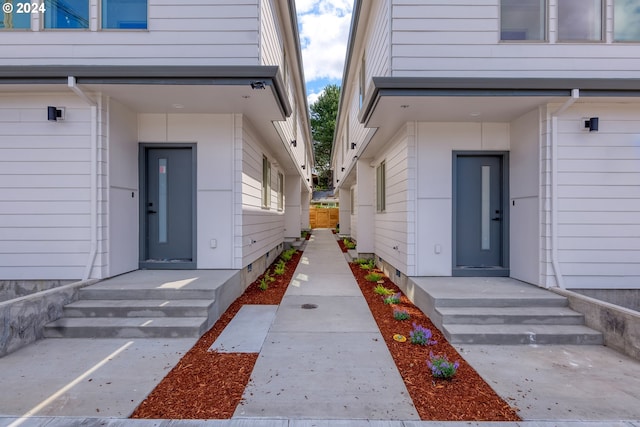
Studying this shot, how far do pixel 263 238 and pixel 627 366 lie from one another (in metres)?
6.24

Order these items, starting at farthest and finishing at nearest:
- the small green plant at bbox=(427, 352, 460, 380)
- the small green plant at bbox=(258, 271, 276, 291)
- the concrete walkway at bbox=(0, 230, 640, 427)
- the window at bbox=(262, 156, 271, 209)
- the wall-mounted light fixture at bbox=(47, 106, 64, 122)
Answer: the window at bbox=(262, 156, 271, 209) → the small green plant at bbox=(258, 271, 276, 291) → the wall-mounted light fixture at bbox=(47, 106, 64, 122) → the small green plant at bbox=(427, 352, 460, 380) → the concrete walkway at bbox=(0, 230, 640, 427)

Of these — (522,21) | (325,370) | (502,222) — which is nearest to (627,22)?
(522,21)

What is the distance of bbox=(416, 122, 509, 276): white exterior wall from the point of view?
18.4ft

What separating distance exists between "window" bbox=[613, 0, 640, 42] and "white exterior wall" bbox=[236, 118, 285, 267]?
6.13 m

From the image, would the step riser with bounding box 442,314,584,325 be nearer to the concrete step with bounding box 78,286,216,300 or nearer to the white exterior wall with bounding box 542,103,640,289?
the white exterior wall with bounding box 542,103,640,289

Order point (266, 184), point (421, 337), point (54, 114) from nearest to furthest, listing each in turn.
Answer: point (421, 337) < point (54, 114) < point (266, 184)

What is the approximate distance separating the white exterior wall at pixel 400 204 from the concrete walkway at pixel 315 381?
1.94 meters

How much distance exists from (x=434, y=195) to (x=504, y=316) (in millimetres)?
2254

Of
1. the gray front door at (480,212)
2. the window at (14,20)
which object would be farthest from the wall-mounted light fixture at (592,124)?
the window at (14,20)

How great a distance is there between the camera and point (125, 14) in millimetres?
5168

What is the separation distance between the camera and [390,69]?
5066mm

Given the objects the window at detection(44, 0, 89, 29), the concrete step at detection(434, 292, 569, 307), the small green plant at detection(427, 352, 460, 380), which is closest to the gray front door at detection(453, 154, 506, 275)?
the concrete step at detection(434, 292, 569, 307)

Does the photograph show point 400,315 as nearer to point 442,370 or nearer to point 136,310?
point 442,370

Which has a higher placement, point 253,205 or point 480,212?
point 253,205
